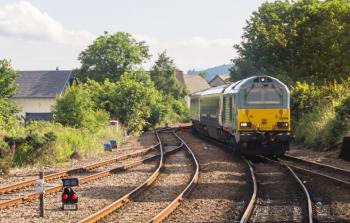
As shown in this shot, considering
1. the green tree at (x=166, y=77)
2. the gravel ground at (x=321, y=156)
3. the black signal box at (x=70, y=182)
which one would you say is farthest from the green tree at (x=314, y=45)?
the green tree at (x=166, y=77)

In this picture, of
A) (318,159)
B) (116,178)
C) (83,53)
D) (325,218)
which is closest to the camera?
(325,218)

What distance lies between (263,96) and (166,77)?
6779 centimetres

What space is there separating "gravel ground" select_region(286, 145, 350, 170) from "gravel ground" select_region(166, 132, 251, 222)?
301cm

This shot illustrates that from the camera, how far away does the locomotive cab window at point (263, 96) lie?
2248 centimetres

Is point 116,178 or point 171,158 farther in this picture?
point 171,158

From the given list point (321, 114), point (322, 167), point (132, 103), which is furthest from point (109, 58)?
point (322, 167)

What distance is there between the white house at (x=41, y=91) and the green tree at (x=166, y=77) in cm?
2245

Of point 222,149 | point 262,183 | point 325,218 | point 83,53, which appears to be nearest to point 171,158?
point 222,149

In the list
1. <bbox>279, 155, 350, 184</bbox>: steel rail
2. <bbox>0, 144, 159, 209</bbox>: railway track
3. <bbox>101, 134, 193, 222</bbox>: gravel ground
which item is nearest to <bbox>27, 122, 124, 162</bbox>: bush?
<bbox>0, 144, 159, 209</bbox>: railway track

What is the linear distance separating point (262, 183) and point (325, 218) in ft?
16.6

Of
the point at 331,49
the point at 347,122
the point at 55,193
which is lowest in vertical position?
the point at 55,193

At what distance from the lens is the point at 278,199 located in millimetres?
12961

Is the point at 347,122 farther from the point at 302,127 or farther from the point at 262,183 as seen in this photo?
the point at 262,183

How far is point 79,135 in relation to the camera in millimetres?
26688
